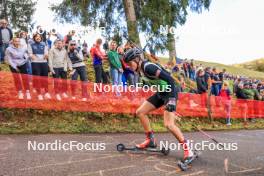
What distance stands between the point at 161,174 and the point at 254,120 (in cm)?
1175

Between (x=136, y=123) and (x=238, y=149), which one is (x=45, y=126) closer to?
(x=136, y=123)

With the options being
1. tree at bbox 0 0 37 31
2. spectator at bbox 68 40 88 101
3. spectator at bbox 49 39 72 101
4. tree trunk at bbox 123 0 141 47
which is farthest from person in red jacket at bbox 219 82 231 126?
tree at bbox 0 0 37 31

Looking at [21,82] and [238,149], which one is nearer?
[238,149]

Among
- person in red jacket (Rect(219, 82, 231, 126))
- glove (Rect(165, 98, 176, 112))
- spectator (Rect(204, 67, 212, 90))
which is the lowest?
person in red jacket (Rect(219, 82, 231, 126))

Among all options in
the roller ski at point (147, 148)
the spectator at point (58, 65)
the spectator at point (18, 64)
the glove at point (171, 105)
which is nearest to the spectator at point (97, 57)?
the spectator at point (58, 65)

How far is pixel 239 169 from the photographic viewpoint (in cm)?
723

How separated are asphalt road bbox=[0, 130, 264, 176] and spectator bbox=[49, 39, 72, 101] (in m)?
1.74

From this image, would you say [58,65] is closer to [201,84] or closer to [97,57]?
[97,57]

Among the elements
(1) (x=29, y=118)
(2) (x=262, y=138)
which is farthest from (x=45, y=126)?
(2) (x=262, y=138)

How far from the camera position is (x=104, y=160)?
7.51 meters

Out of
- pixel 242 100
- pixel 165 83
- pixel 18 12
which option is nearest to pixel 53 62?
pixel 165 83

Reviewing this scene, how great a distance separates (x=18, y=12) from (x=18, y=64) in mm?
26224

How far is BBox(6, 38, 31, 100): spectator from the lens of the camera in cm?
1048

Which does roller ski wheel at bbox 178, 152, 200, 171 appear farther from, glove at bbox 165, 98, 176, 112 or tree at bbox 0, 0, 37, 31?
tree at bbox 0, 0, 37, 31
